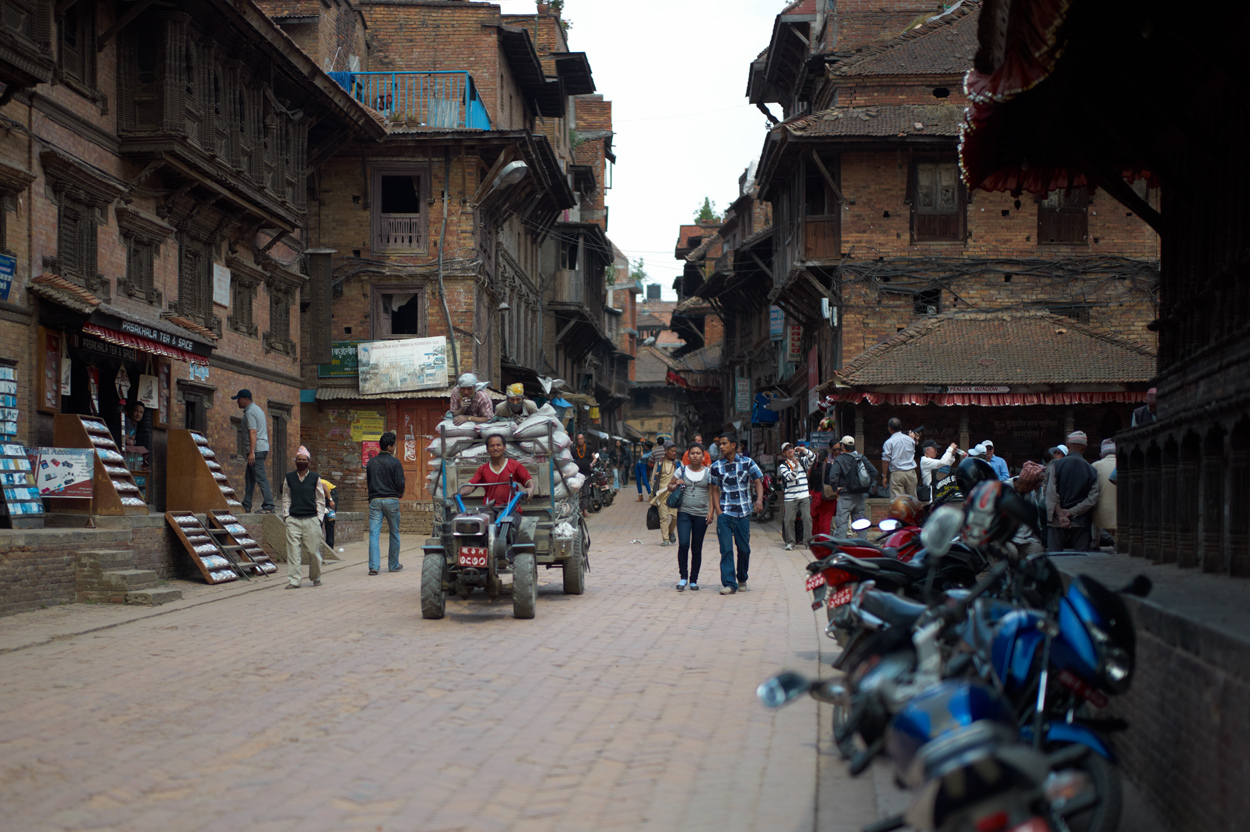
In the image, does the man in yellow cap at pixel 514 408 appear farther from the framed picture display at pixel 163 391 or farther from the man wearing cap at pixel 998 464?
the framed picture display at pixel 163 391

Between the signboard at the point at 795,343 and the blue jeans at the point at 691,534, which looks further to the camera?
the signboard at the point at 795,343

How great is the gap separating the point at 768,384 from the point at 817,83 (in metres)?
12.8

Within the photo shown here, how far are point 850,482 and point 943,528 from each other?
1485cm

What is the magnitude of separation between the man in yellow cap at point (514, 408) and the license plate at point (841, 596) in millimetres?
6863

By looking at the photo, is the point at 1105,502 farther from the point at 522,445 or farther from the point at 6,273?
the point at 6,273

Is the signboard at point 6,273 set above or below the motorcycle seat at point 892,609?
above

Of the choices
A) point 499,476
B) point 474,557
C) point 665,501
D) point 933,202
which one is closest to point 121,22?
point 499,476

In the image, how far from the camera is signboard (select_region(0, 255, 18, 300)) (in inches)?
612

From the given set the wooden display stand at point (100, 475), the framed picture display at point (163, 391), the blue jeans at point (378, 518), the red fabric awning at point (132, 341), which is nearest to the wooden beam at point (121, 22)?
the red fabric awning at point (132, 341)

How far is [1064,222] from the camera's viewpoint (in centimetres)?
3059

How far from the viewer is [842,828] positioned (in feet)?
18.1

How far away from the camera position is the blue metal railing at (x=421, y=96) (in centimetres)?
3206

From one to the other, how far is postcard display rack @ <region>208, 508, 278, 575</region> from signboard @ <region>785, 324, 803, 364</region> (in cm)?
2217

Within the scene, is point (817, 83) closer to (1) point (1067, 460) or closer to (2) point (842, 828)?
(1) point (1067, 460)
